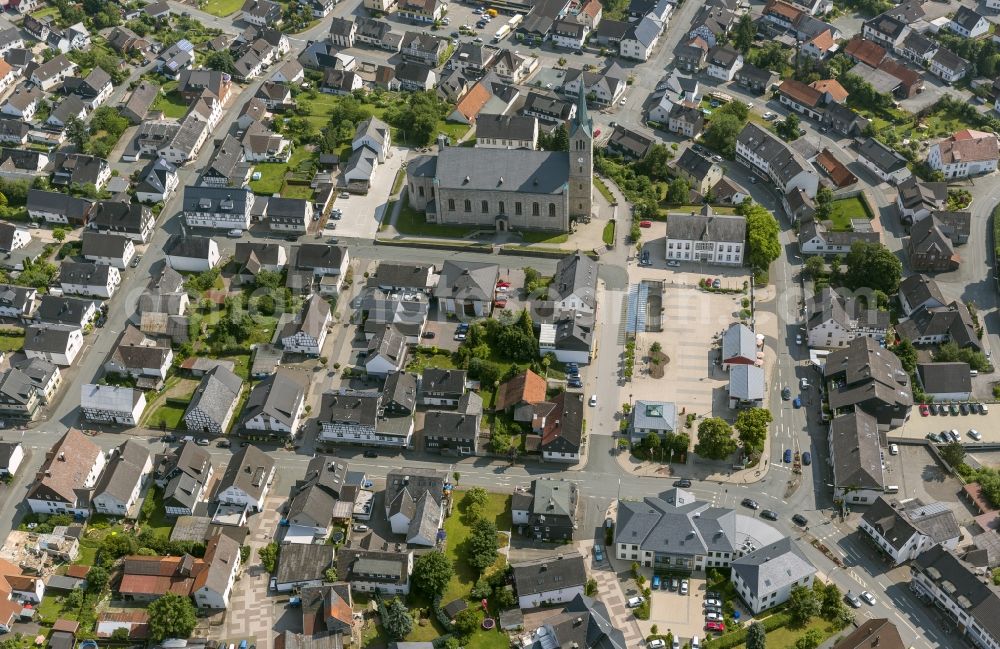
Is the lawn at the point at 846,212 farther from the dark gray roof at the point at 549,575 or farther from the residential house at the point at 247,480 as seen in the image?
the residential house at the point at 247,480

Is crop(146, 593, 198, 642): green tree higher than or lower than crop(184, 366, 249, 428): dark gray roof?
lower

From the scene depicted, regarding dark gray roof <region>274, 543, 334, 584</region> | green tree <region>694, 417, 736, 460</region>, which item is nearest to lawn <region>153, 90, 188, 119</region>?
dark gray roof <region>274, 543, 334, 584</region>

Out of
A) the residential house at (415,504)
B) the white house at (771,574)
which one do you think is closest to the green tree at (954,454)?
the white house at (771,574)

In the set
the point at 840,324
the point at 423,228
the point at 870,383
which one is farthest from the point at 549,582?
the point at 423,228

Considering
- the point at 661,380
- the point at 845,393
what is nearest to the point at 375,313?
the point at 661,380

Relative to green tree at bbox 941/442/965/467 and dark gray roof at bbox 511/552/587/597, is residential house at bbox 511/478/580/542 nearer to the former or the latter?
dark gray roof at bbox 511/552/587/597

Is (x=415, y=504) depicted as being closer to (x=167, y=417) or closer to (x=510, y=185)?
(x=167, y=417)
